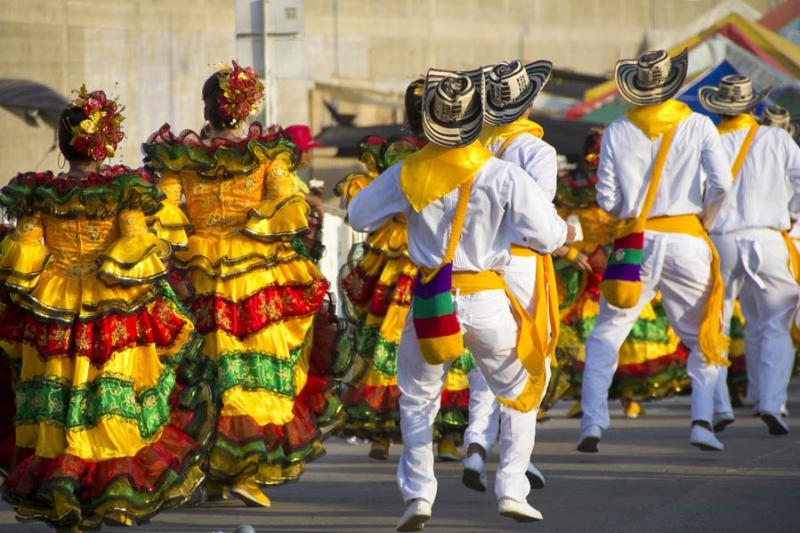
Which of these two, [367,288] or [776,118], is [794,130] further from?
[367,288]

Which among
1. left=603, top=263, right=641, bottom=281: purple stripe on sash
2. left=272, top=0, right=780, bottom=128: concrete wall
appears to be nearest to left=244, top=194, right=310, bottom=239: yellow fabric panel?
left=603, top=263, right=641, bottom=281: purple stripe on sash

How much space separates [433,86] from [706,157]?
3.04m

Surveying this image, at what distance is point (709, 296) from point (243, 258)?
→ 2.93 m

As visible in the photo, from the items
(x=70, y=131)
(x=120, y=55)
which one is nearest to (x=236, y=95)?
(x=70, y=131)

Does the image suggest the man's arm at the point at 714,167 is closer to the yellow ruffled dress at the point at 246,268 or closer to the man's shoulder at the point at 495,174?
the yellow ruffled dress at the point at 246,268

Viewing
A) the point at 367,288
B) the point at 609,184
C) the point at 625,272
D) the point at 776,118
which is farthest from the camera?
the point at 776,118

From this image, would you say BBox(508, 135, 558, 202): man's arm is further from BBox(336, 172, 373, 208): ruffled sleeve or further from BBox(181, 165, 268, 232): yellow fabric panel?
BBox(336, 172, 373, 208): ruffled sleeve

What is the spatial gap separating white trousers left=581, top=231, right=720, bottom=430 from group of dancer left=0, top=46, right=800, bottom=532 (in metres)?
0.02

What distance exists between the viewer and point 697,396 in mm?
9742

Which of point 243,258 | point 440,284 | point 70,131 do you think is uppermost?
point 70,131

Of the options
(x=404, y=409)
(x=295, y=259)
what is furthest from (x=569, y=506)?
(x=295, y=259)

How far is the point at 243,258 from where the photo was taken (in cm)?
832

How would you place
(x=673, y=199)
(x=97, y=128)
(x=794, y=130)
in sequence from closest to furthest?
(x=97, y=128) → (x=673, y=199) → (x=794, y=130)

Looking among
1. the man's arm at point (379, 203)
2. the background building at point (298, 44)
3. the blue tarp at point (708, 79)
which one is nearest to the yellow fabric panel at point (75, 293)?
the man's arm at point (379, 203)
